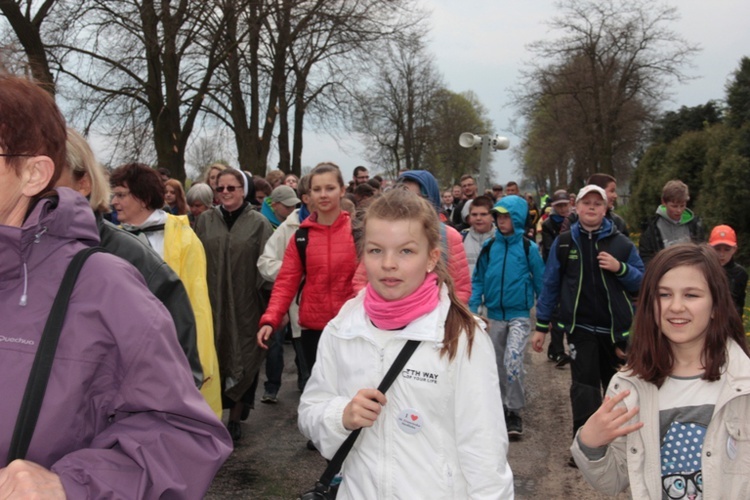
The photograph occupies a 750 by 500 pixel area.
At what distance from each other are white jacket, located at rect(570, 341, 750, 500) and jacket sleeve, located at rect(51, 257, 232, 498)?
161cm

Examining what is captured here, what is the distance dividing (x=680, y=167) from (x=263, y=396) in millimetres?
16595

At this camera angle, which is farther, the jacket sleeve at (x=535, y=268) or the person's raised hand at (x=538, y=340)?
the jacket sleeve at (x=535, y=268)

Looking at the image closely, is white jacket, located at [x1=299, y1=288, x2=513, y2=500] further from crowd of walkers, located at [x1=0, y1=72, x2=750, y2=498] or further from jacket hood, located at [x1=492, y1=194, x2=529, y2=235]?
jacket hood, located at [x1=492, y1=194, x2=529, y2=235]

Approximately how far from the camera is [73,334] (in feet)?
4.88

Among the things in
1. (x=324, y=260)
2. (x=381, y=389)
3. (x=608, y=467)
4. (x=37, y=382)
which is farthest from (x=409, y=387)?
(x=324, y=260)

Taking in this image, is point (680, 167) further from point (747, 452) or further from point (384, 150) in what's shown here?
point (384, 150)

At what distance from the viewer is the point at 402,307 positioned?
8.26 ft

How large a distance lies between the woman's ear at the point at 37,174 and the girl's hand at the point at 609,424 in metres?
1.89

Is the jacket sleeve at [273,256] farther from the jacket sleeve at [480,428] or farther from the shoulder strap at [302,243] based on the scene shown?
the jacket sleeve at [480,428]

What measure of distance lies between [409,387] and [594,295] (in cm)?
308

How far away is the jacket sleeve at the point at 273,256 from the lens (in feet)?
18.4

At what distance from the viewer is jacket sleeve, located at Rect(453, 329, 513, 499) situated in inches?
91.4

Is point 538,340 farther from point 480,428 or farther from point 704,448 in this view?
point 480,428

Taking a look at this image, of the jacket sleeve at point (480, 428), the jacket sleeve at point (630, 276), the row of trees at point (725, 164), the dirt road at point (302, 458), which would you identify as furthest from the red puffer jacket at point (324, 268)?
the row of trees at point (725, 164)
